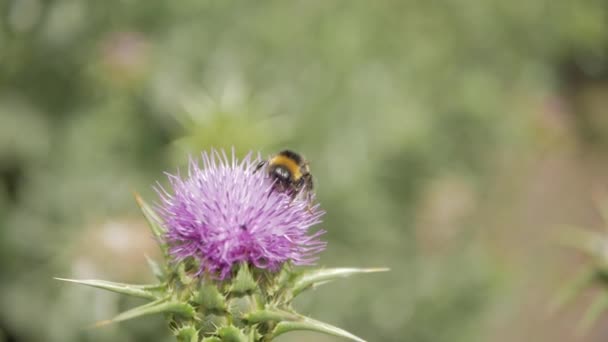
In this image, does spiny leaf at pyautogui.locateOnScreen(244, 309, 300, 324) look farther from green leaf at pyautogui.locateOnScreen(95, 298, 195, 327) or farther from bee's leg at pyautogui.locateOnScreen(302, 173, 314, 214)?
bee's leg at pyautogui.locateOnScreen(302, 173, 314, 214)

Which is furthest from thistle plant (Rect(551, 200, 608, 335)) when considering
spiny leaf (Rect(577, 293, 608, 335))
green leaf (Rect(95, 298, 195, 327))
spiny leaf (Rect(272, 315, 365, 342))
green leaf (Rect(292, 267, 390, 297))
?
green leaf (Rect(95, 298, 195, 327))

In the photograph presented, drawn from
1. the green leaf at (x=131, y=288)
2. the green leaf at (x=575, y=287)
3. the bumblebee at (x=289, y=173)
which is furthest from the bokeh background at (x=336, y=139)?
the green leaf at (x=131, y=288)

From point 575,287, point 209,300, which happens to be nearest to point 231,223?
point 209,300

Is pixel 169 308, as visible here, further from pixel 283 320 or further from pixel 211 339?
pixel 283 320

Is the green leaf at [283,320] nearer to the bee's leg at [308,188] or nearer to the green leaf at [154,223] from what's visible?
the green leaf at [154,223]

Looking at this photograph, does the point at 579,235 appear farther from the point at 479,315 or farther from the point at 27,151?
the point at 27,151

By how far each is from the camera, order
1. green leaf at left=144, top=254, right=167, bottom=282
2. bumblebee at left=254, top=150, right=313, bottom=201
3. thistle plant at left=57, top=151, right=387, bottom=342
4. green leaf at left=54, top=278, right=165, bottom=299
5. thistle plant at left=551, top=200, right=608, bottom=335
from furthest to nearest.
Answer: thistle plant at left=551, top=200, right=608, bottom=335 → bumblebee at left=254, top=150, right=313, bottom=201 → green leaf at left=144, top=254, right=167, bottom=282 → thistle plant at left=57, top=151, right=387, bottom=342 → green leaf at left=54, top=278, right=165, bottom=299
